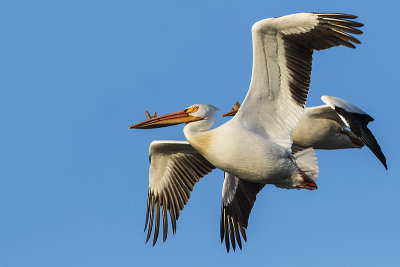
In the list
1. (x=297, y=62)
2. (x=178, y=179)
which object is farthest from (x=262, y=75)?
(x=178, y=179)

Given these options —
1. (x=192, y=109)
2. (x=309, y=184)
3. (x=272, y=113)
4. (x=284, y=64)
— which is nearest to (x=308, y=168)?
(x=309, y=184)

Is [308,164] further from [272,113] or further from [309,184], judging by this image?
[272,113]

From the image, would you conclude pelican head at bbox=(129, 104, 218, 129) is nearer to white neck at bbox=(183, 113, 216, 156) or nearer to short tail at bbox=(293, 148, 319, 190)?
white neck at bbox=(183, 113, 216, 156)

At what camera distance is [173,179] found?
12.9 metres

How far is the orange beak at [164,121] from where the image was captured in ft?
38.3

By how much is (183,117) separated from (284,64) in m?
1.72

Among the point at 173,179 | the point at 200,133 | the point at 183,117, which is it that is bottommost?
the point at 173,179

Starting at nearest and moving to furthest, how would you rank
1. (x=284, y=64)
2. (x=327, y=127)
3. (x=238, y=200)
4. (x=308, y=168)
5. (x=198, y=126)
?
(x=284, y=64) < (x=198, y=126) < (x=308, y=168) < (x=238, y=200) < (x=327, y=127)

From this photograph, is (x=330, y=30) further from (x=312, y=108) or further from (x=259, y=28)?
(x=312, y=108)

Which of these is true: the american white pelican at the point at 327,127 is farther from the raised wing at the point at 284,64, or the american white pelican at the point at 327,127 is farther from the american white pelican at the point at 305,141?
the raised wing at the point at 284,64

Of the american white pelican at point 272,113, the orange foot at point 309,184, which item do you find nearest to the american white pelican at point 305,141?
the american white pelican at point 272,113

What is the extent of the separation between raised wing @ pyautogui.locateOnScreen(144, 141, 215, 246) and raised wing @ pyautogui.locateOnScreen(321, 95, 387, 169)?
226 cm

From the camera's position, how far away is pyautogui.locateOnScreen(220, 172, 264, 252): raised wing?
12859 millimetres

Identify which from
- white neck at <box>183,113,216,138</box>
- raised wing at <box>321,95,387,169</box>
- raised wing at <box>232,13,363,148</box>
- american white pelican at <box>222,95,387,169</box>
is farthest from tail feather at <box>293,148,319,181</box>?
white neck at <box>183,113,216,138</box>
